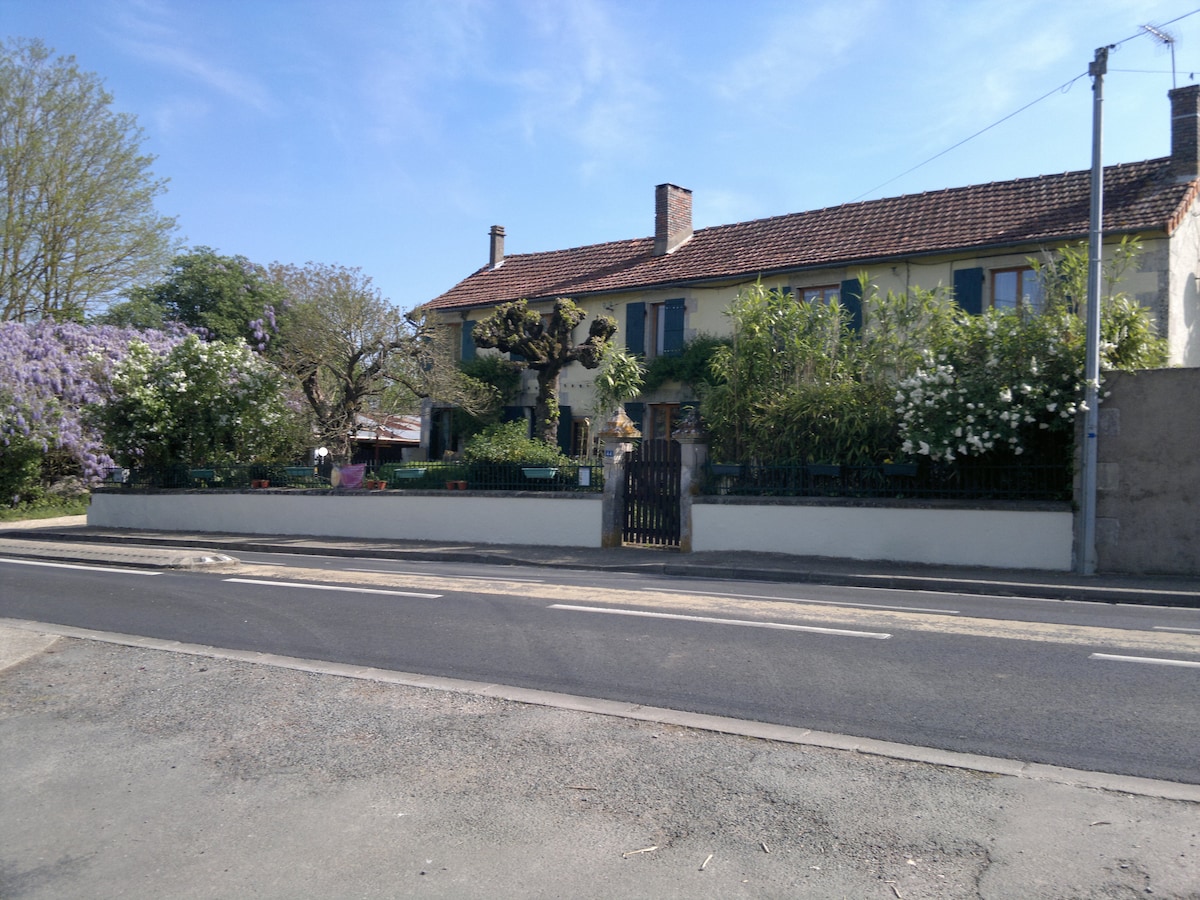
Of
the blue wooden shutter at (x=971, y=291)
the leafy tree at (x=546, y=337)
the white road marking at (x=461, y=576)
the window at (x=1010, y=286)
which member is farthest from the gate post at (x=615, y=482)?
the window at (x=1010, y=286)

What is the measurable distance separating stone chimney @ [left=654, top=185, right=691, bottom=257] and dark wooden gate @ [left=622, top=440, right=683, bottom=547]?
11.6m

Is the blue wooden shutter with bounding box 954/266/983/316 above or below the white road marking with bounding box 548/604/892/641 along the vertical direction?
above

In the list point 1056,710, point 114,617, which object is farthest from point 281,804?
point 114,617

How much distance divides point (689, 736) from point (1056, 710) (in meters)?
2.31

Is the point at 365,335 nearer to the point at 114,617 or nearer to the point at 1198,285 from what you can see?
the point at 114,617

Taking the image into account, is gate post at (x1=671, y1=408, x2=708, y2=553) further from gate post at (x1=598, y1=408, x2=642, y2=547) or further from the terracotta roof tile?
the terracotta roof tile

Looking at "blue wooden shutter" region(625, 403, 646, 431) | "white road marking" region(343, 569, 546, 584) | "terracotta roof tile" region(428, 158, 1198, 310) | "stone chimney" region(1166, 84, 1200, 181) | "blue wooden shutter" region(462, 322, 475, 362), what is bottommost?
"white road marking" region(343, 569, 546, 584)

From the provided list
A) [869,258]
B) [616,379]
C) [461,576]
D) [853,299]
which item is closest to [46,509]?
[616,379]

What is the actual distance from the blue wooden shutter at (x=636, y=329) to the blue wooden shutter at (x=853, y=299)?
5.65 m

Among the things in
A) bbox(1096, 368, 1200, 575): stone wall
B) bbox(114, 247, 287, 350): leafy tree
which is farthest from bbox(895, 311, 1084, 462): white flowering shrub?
bbox(114, 247, 287, 350): leafy tree

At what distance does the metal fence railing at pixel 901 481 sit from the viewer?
14.1 metres

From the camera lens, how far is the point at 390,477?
2148 centimetres

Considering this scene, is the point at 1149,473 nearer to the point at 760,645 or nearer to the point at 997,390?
the point at 997,390

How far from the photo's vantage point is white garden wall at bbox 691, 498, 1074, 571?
542 inches
